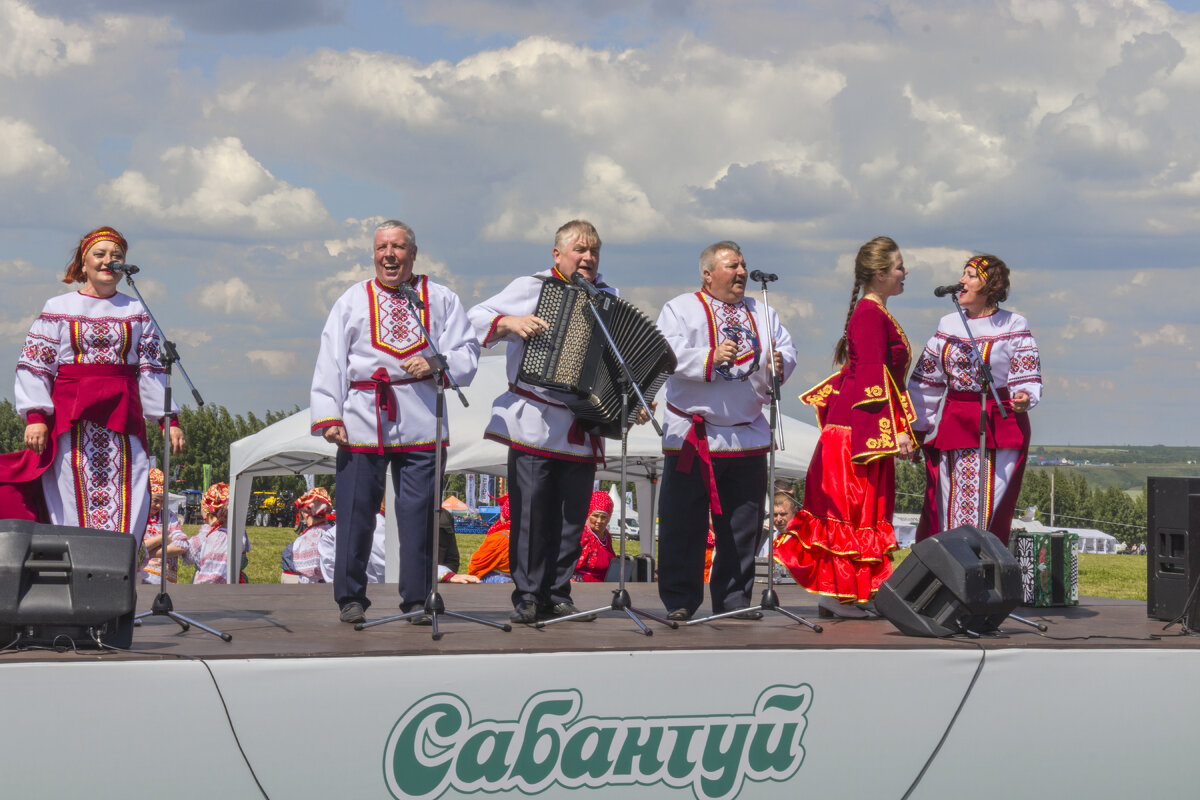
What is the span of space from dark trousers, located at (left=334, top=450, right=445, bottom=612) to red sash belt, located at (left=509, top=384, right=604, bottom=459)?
455mm

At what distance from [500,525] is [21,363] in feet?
15.0

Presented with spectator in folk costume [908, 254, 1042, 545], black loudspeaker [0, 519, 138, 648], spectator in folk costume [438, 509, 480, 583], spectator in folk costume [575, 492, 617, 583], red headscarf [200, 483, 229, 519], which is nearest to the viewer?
black loudspeaker [0, 519, 138, 648]

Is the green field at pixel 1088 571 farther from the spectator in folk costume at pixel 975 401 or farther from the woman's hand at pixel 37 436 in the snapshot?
the woman's hand at pixel 37 436

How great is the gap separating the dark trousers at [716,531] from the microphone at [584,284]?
94cm

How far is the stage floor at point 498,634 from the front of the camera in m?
4.08

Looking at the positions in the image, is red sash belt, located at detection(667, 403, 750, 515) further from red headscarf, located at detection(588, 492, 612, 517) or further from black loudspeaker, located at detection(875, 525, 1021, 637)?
red headscarf, located at detection(588, 492, 612, 517)

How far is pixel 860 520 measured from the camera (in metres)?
5.57

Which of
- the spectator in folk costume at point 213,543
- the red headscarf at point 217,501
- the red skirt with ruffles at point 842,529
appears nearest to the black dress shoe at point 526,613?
the red skirt with ruffles at point 842,529

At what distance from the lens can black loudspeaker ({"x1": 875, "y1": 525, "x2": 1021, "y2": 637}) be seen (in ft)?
15.8

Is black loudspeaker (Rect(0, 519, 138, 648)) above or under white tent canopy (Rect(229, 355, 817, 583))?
under

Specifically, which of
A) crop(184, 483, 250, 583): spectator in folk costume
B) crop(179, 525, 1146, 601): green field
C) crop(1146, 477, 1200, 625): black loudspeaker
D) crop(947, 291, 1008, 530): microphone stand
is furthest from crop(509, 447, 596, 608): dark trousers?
crop(179, 525, 1146, 601): green field

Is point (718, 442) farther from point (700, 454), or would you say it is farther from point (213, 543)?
point (213, 543)

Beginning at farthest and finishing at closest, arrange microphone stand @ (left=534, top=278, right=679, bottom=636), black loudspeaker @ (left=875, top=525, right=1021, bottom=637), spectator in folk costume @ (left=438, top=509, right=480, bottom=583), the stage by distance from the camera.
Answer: spectator in folk costume @ (left=438, top=509, right=480, bottom=583) → black loudspeaker @ (left=875, top=525, right=1021, bottom=637) → microphone stand @ (left=534, top=278, right=679, bottom=636) → the stage

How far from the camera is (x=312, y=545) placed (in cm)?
888
